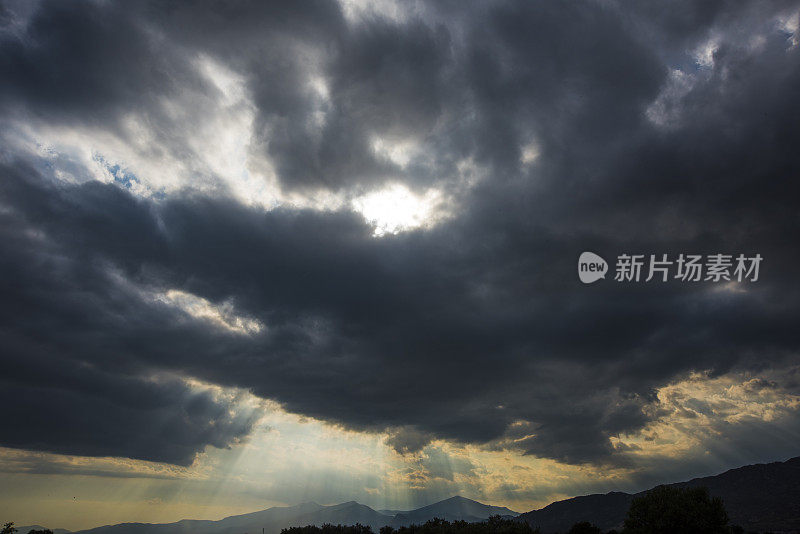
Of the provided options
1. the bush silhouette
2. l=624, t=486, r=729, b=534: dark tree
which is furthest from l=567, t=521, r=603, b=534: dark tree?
the bush silhouette

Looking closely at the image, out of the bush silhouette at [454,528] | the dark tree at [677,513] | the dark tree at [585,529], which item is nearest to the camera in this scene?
the bush silhouette at [454,528]

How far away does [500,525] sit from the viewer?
218ft

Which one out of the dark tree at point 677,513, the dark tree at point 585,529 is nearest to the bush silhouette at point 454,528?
the dark tree at point 677,513

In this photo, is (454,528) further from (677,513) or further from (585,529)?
(585,529)

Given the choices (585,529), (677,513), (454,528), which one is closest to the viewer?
(677,513)

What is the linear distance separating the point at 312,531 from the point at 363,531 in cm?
885

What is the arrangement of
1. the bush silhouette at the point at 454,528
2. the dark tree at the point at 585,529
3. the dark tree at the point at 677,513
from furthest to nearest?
1. the dark tree at the point at 585,529
2. the dark tree at the point at 677,513
3. the bush silhouette at the point at 454,528

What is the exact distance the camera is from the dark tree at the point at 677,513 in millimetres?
62688

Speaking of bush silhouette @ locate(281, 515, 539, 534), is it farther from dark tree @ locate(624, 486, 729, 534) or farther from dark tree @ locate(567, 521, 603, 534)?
dark tree @ locate(567, 521, 603, 534)

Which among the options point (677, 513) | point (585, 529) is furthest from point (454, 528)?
point (585, 529)

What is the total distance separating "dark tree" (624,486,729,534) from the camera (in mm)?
62688

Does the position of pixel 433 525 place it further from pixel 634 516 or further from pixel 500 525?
pixel 634 516

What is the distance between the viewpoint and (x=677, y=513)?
210 feet

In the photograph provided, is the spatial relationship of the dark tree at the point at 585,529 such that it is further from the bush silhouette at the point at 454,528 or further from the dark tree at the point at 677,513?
the bush silhouette at the point at 454,528
